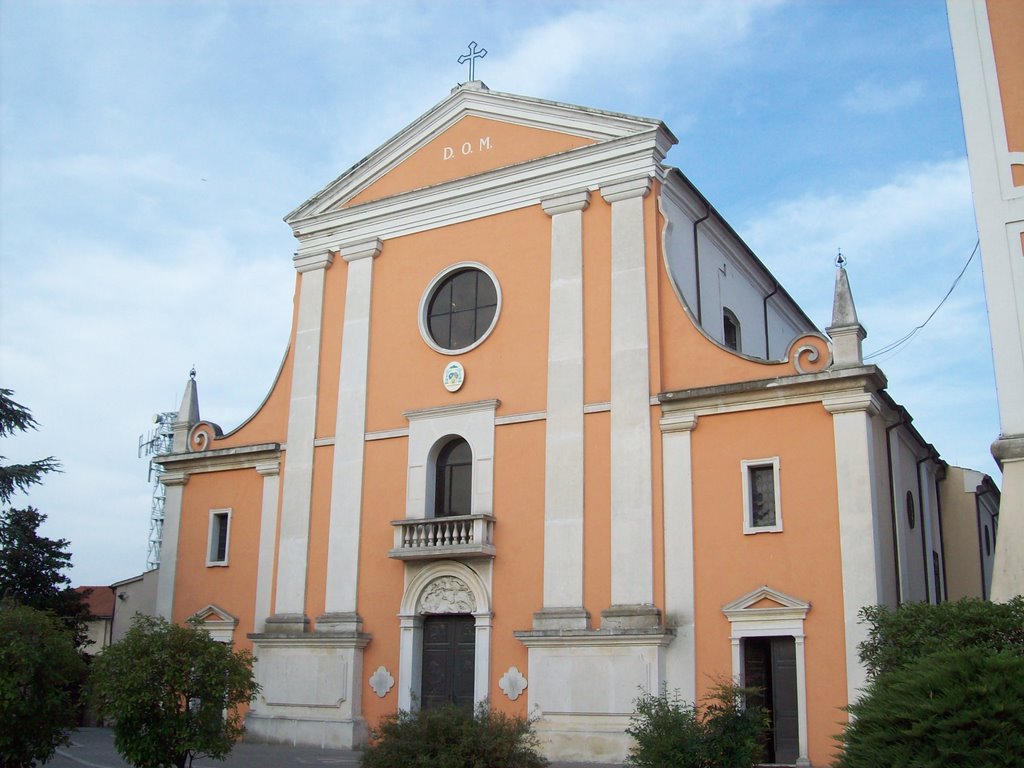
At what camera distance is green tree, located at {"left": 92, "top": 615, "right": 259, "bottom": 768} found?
13570 millimetres

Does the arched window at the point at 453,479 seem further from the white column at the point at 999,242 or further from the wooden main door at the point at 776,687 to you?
the white column at the point at 999,242

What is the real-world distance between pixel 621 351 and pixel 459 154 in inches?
241

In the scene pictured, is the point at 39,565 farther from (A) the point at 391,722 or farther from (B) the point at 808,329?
(B) the point at 808,329

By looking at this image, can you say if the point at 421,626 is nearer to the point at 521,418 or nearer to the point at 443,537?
the point at 443,537

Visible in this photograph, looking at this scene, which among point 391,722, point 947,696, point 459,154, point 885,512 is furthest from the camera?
point 459,154

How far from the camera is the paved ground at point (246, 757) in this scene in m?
17.1

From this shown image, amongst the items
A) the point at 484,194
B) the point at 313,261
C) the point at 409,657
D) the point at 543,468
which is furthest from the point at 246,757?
the point at 484,194

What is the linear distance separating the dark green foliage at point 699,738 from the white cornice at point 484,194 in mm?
10147

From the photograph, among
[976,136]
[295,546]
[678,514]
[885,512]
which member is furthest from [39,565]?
[976,136]

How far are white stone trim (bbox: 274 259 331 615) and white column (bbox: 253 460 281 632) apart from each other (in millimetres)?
371

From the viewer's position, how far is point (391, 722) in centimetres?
1261

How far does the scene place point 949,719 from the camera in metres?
7.79

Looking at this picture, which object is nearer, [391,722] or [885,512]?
[391,722]

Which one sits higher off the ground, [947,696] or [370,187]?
[370,187]
